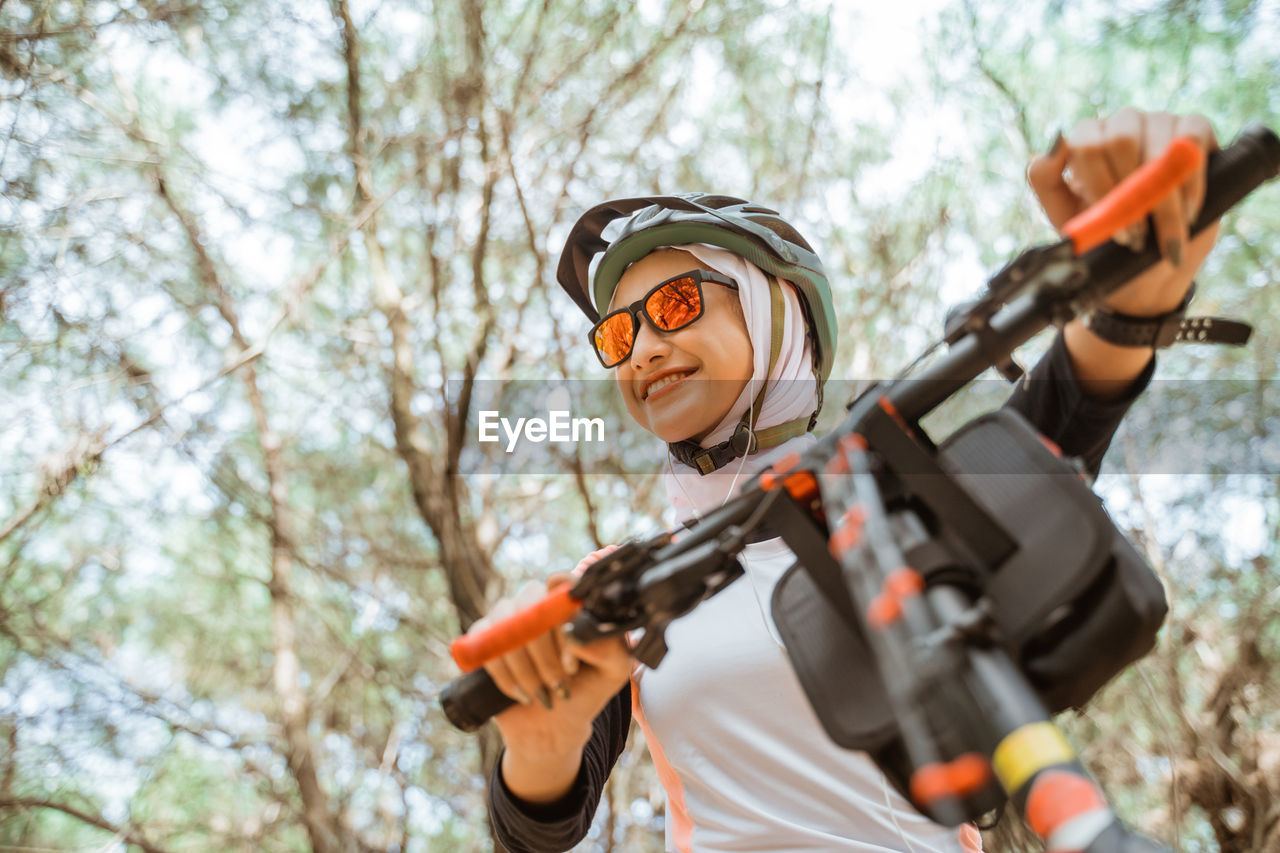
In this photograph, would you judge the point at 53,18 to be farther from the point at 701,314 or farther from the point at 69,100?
the point at 701,314

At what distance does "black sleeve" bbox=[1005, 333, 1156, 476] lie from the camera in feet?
4.29

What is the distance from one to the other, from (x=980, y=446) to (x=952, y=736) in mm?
373

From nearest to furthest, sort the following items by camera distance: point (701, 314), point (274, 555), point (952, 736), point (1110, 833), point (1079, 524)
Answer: point (1110, 833)
point (952, 736)
point (1079, 524)
point (701, 314)
point (274, 555)

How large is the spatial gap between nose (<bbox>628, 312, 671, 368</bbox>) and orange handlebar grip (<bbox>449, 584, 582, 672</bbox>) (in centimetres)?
91

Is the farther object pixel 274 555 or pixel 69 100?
pixel 274 555

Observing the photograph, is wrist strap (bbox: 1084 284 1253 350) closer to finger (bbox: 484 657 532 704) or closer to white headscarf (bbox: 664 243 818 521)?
white headscarf (bbox: 664 243 818 521)

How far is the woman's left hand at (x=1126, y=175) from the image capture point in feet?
3.24

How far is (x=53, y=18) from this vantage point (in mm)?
4523

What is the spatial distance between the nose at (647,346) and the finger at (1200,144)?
3.50ft

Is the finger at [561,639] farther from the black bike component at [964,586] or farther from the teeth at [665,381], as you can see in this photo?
the teeth at [665,381]

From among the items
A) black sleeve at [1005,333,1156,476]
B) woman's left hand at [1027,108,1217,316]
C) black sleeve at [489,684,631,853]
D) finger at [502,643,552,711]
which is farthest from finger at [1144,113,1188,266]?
black sleeve at [489,684,631,853]

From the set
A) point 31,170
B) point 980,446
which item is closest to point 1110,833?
point 980,446

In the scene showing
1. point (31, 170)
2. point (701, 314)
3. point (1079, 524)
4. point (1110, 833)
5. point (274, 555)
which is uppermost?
point (31, 170)

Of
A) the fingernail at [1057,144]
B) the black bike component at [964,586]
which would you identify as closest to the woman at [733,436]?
the fingernail at [1057,144]
